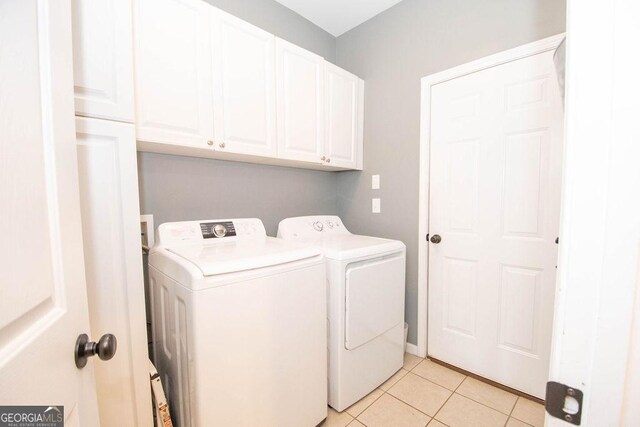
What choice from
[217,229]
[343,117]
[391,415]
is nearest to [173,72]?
[217,229]

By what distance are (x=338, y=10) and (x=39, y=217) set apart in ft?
8.17

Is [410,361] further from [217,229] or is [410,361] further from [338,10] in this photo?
[338,10]

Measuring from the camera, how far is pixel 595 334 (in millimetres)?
391

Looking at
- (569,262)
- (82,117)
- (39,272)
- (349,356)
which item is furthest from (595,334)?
(82,117)

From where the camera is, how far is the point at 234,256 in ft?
3.84

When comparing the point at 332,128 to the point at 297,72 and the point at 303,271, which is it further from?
the point at 303,271

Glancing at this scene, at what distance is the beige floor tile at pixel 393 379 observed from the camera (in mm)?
1739

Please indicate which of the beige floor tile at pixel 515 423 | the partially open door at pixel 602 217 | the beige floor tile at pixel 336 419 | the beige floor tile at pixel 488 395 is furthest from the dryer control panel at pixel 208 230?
the beige floor tile at pixel 515 423

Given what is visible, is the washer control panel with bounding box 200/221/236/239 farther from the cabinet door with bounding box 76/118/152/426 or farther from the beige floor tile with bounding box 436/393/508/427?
the beige floor tile with bounding box 436/393/508/427

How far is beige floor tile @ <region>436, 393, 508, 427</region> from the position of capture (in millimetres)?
1433

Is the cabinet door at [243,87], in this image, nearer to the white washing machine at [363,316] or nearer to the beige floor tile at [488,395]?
the white washing machine at [363,316]

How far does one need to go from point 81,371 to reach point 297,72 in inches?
73.6

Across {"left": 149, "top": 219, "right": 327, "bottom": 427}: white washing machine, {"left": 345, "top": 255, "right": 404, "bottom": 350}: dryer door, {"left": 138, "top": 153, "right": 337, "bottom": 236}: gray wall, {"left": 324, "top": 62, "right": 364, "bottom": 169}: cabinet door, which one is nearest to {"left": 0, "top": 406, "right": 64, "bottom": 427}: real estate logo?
{"left": 149, "top": 219, "right": 327, "bottom": 427}: white washing machine

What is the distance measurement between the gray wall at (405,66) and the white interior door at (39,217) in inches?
77.1
